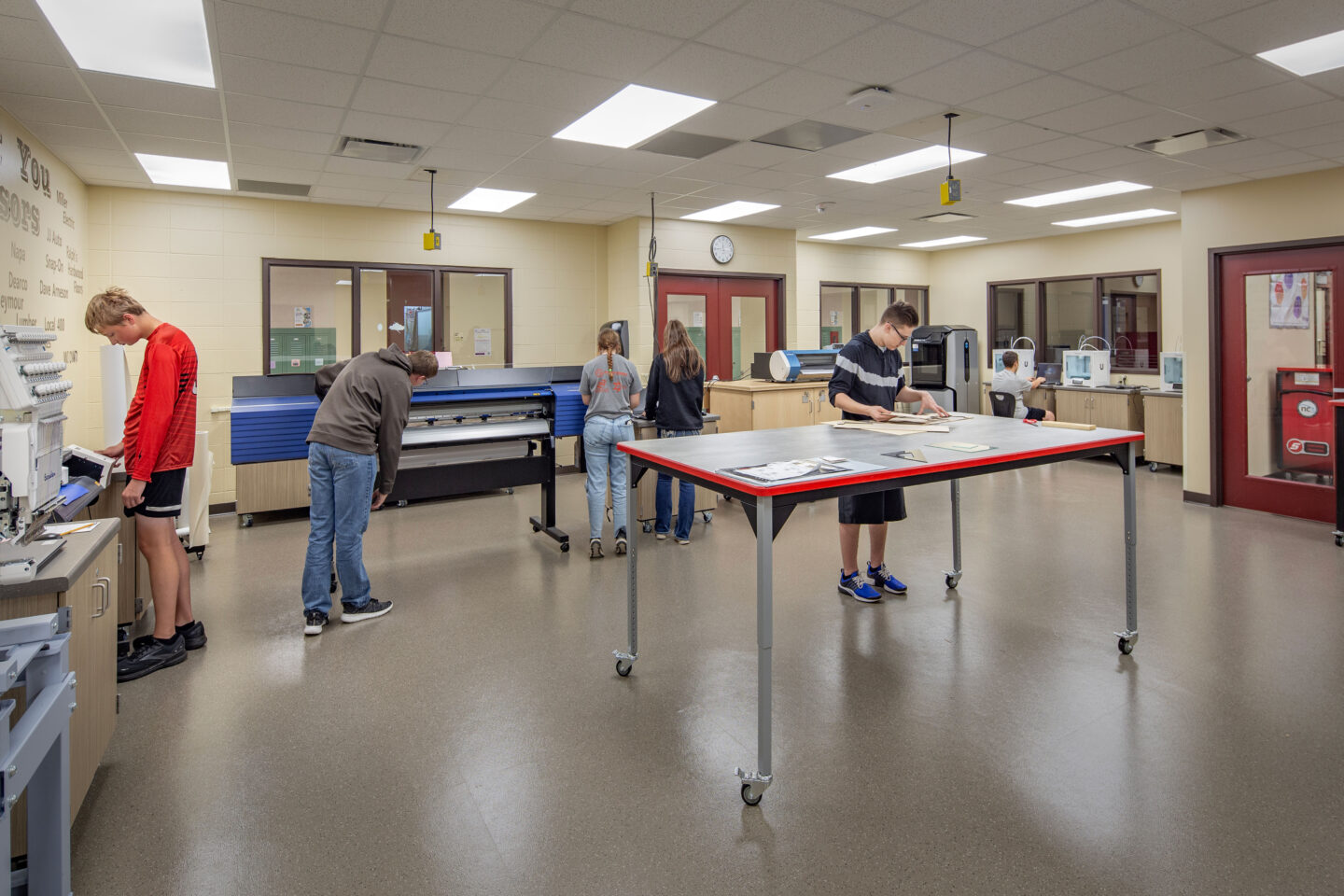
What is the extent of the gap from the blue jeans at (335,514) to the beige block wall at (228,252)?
3.37 metres

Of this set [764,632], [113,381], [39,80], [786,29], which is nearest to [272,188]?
[113,381]

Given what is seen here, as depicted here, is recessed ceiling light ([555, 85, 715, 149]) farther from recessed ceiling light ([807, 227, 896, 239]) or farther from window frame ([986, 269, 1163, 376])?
window frame ([986, 269, 1163, 376])

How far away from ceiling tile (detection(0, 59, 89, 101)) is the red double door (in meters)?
7.87

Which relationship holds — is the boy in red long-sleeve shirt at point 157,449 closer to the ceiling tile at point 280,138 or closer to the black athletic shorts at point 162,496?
the black athletic shorts at point 162,496

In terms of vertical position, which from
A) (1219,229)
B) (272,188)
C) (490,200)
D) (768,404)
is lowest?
(768,404)

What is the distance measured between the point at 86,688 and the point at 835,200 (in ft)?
21.4

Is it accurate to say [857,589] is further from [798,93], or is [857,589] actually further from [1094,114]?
[1094,114]

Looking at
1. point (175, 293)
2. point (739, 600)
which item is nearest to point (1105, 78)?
point (739, 600)

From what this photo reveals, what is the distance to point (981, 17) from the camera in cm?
319

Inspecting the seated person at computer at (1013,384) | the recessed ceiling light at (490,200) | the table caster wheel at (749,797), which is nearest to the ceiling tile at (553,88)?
the recessed ceiling light at (490,200)

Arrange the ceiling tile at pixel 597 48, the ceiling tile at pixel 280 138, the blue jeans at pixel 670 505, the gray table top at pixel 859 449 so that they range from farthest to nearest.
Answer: the blue jeans at pixel 670 505 → the ceiling tile at pixel 280 138 → the ceiling tile at pixel 597 48 → the gray table top at pixel 859 449

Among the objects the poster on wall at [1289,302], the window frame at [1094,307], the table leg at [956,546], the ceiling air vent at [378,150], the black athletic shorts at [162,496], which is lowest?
the table leg at [956,546]

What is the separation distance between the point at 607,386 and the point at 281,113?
2391 millimetres

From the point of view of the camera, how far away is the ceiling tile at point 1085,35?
3170 millimetres
